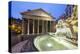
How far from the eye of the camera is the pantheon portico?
159 cm

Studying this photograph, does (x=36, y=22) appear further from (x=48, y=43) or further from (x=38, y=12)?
(x=48, y=43)

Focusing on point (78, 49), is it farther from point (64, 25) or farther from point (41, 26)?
point (41, 26)

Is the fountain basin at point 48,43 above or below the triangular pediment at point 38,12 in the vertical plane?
below

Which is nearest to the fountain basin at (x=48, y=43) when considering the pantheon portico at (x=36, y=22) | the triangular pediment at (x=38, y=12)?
the pantheon portico at (x=36, y=22)

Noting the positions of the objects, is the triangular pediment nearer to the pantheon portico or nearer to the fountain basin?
the pantheon portico

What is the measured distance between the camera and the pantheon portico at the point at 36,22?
1.59m

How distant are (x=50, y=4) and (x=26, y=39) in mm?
433

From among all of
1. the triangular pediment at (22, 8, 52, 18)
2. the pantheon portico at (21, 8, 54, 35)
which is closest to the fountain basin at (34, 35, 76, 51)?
the pantheon portico at (21, 8, 54, 35)

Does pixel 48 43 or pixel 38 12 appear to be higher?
pixel 38 12

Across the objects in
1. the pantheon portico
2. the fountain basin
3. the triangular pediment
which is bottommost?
the fountain basin

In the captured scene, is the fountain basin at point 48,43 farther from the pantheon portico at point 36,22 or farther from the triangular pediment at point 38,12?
the triangular pediment at point 38,12

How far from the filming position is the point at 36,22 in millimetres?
1623

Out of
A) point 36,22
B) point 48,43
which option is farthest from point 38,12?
point 48,43

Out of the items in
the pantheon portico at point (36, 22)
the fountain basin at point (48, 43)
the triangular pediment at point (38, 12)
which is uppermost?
the triangular pediment at point (38, 12)
